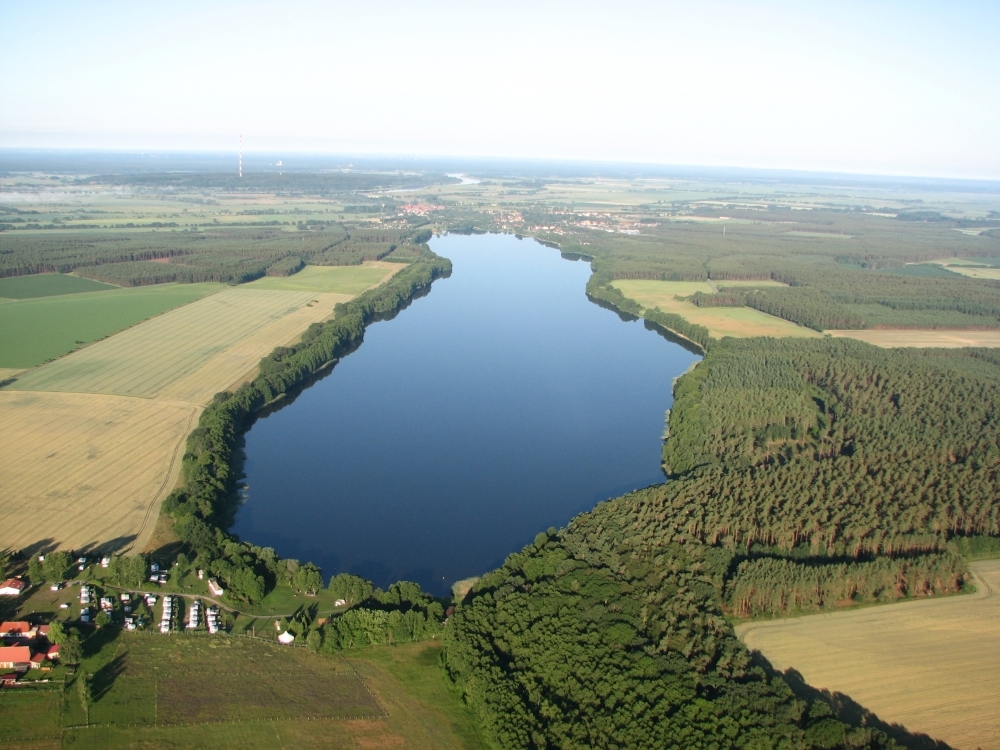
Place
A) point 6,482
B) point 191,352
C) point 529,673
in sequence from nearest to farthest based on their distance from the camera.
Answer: point 529,673 → point 6,482 → point 191,352

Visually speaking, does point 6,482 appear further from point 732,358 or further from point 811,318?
point 811,318

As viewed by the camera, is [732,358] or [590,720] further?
[732,358]

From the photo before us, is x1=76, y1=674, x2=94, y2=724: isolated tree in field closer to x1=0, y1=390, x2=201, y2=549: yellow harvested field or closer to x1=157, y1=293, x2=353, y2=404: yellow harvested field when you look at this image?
x1=0, y1=390, x2=201, y2=549: yellow harvested field

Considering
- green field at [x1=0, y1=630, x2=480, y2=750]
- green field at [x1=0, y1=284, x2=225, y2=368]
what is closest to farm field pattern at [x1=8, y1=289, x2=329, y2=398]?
green field at [x1=0, y1=284, x2=225, y2=368]

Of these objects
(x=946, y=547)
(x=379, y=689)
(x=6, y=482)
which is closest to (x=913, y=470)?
(x=946, y=547)

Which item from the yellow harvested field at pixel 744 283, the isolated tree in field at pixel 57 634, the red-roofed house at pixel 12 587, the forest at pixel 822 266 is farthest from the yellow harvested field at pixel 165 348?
the yellow harvested field at pixel 744 283

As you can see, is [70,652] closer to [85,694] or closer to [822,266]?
[85,694]

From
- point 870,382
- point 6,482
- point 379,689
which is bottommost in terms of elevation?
point 379,689
